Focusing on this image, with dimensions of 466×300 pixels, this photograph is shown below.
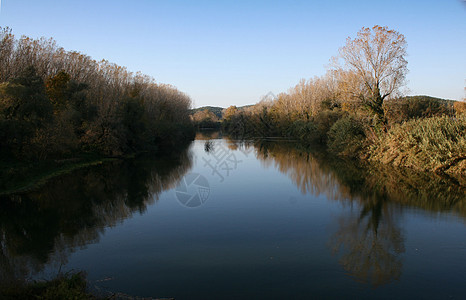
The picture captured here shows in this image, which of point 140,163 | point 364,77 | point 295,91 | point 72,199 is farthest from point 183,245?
point 295,91

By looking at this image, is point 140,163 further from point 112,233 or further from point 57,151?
point 112,233

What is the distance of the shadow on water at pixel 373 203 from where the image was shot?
308 inches

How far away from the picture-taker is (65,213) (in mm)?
12680

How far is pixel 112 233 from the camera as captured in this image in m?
10.4

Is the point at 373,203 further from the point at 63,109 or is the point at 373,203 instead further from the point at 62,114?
the point at 63,109

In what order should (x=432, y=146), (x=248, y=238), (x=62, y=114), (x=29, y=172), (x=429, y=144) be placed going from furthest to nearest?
(x=62, y=114) < (x=429, y=144) < (x=432, y=146) < (x=29, y=172) < (x=248, y=238)

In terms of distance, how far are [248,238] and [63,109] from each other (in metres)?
25.9

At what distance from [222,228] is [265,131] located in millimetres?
68053

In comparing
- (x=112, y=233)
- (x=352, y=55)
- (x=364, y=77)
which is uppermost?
(x=352, y=55)

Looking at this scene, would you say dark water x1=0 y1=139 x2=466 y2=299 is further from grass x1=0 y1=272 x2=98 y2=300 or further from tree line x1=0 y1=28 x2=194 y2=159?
tree line x1=0 y1=28 x2=194 y2=159

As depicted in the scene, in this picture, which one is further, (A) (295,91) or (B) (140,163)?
(A) (295,91)

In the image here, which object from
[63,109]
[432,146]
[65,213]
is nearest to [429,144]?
[432,146]

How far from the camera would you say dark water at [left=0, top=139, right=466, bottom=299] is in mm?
6879

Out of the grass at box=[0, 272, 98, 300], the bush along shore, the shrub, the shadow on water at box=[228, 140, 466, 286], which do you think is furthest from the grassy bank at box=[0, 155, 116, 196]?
the shrub
